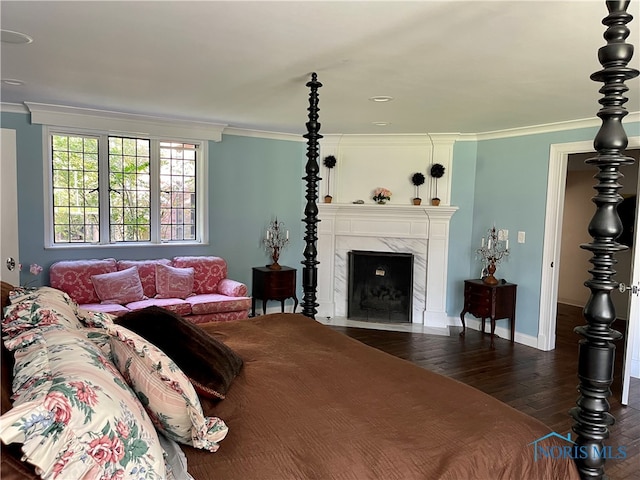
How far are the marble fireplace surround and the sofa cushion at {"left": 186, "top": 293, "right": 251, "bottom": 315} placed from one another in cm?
132

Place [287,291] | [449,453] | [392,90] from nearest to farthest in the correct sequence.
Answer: [449,453], [392,90], [287,291]

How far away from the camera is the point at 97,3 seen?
2232 millimetres

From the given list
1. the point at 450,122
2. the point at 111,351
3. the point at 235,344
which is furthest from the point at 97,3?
the point at 450,122

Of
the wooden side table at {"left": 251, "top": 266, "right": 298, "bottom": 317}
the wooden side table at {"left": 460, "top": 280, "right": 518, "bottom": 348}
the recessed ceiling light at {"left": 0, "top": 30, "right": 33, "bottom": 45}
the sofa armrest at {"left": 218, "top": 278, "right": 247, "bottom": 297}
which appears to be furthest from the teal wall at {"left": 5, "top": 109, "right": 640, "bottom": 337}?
the recessed ceiling light at {"left": 0, "top": 30, "right": 33, "bottom": 45}

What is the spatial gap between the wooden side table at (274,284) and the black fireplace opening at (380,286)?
2.92ft

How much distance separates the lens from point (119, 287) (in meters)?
4.72

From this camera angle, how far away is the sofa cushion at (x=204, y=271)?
5.36m

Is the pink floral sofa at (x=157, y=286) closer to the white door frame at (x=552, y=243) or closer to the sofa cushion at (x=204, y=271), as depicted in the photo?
the sofa cushion at (x=204, y=271)

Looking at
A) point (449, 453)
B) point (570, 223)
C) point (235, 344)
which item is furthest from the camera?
point (570, 223)

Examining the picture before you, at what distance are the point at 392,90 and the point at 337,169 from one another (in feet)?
8.50

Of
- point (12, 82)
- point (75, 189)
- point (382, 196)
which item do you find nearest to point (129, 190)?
point (75, 189)

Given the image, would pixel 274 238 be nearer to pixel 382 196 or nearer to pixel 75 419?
pixel 382 196

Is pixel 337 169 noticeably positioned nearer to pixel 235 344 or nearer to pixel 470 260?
pixel 470 260

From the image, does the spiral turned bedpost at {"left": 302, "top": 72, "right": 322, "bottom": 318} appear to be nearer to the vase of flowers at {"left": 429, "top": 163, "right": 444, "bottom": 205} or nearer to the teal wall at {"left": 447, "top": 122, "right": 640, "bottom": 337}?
the vase of flowers at {"left": 429, "top": 163, "right": 444, "bottom": 205}
